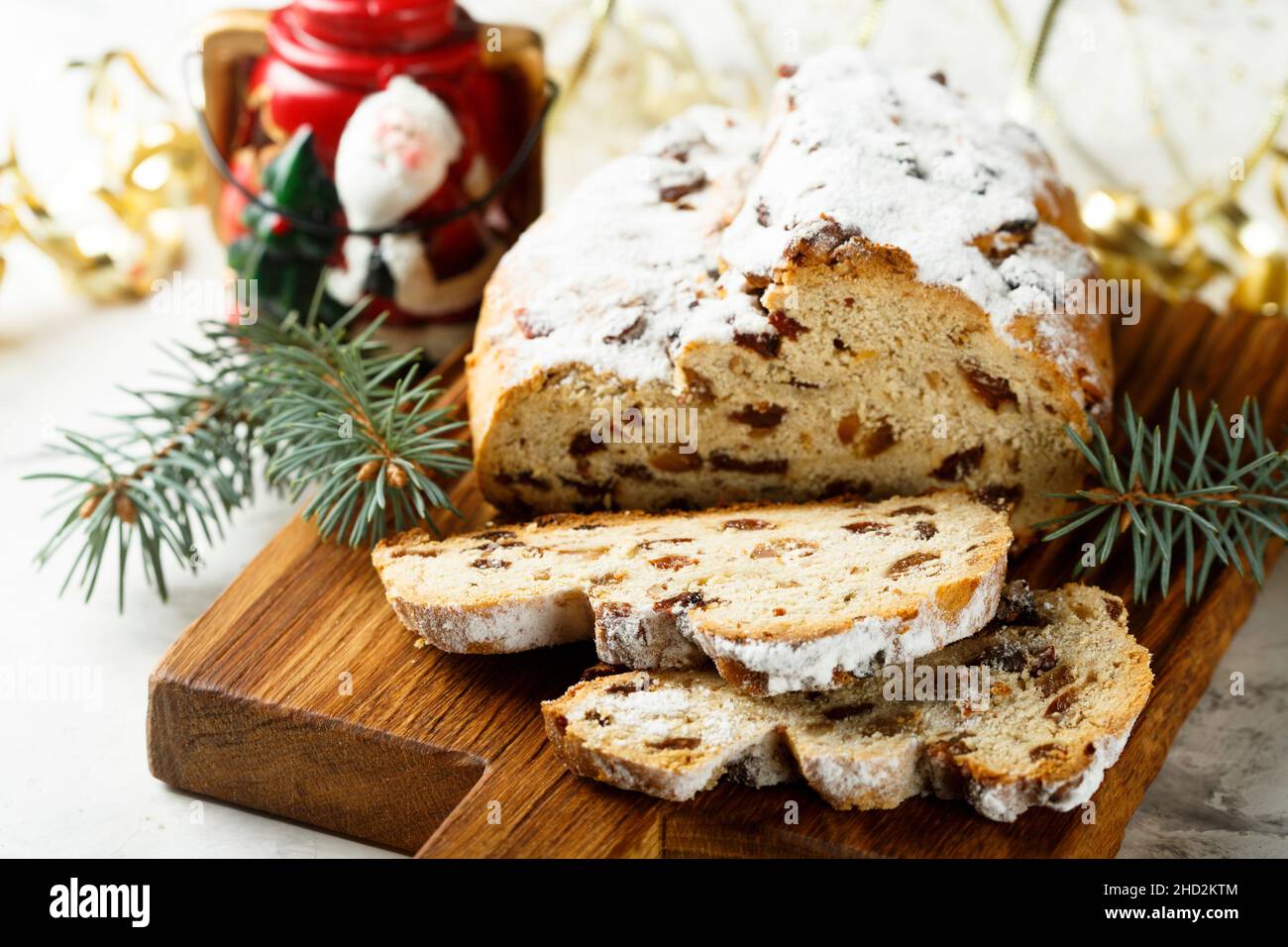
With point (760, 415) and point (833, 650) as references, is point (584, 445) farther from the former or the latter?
point (833, 650)

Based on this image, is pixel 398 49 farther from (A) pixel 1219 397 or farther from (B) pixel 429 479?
(A) pixel 1219 397

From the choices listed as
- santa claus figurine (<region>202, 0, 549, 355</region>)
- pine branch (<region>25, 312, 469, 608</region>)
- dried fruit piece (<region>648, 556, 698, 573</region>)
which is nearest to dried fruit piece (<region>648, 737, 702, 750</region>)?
dried fruit piece (<region>648, 556, 698, 573</region>)

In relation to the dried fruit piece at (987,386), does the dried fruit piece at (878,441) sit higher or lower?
lower

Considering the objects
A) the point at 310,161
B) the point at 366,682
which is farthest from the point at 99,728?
the point at 310,161

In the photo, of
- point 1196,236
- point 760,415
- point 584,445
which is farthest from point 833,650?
point 1196,236

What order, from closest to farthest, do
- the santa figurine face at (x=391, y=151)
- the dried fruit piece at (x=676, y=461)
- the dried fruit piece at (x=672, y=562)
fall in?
the dried fruit piece at (x=672, y=562) < the dried fruit piece at (x=676, y=461) < the santa figurine face at (x=391, y=151)

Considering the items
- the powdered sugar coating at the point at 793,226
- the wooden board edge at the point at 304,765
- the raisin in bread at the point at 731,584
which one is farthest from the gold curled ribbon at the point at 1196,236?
the wooden board edge at the point at 304,765

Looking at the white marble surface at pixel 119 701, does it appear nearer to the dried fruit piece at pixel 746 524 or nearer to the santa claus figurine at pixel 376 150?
the santa claus figurine at pixel 376 150
